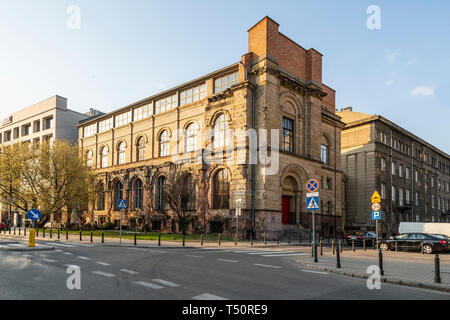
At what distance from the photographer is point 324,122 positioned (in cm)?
3966

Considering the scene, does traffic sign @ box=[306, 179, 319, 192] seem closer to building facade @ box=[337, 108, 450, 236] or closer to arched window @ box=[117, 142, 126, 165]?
building facade @ box=[337, 108, 450, 236]

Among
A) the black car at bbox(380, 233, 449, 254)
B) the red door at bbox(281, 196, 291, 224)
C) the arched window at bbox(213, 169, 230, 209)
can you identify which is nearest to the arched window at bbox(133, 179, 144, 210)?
the arched window at bbox(213, 169, 230, 209)

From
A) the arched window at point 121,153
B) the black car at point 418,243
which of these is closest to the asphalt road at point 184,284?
the black car at point 418,243

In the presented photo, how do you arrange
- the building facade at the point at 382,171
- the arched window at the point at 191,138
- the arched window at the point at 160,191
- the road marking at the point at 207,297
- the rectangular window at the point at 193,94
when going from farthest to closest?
the building facade at the point at 382,171 → the arched window at the point at 160,191 → the arched window at the point at 191,138 → the rectangular window at the point at 193,94 → the road marking at the point at 207,297

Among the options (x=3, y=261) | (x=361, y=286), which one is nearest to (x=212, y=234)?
(x=3, y=261)

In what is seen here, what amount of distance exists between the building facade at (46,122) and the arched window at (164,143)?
22.3 metres

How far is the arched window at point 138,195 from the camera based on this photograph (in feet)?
135

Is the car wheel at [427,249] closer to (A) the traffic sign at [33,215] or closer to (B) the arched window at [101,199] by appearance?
(A) the traffic sign at [33,215]

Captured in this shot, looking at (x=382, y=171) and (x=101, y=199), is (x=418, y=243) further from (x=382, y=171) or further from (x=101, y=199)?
(x=101, y=199)

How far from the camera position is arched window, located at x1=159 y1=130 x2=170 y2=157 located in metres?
39.0

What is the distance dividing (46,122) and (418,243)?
5567 cm
